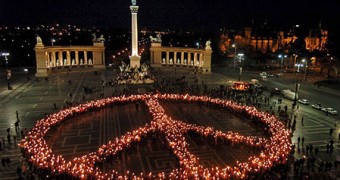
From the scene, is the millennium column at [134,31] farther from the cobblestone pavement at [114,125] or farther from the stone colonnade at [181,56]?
the stone colonnade at [181,56]

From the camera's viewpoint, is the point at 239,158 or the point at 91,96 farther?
the point at 91,96

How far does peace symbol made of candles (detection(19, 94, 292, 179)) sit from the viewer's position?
22.6 m

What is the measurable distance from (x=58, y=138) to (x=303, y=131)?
26525mm

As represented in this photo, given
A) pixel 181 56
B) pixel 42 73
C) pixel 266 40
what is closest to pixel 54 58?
pixel 42 73

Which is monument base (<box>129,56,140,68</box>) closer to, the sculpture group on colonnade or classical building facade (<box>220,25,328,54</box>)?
the sculpture group on colonnade

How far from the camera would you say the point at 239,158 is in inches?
1072

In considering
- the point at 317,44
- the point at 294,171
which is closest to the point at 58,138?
the point at 294,171

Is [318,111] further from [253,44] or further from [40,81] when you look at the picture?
[253,44]

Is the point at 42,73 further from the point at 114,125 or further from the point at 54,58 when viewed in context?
the point at 114,125

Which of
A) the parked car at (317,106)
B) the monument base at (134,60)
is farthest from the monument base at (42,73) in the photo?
the parked car at (317,106)

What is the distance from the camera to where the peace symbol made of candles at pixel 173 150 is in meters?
22.6

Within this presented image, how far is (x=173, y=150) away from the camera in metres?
27.6

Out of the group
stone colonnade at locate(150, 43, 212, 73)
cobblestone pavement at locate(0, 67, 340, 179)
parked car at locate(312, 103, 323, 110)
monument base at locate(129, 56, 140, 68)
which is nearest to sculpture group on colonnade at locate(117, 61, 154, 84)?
cobblestone pavement at locate(0, 67, 340, 179)

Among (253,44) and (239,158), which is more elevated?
(253,44)
